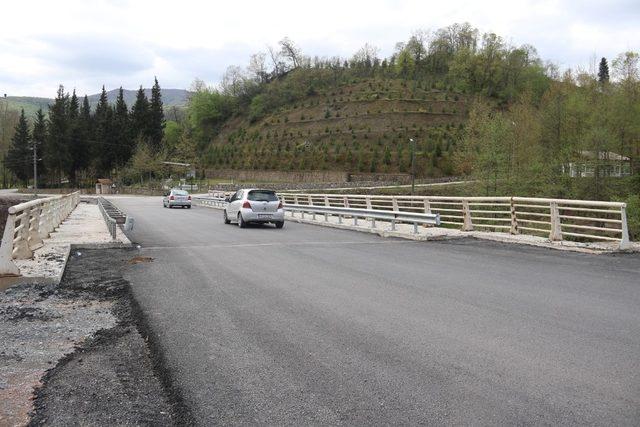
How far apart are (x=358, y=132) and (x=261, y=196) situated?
94.4 meters

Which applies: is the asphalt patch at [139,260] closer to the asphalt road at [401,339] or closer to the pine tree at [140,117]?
the asphalt road at [401,339]

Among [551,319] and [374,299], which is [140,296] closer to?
[374,299]

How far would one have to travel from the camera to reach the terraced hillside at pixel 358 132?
323 ft

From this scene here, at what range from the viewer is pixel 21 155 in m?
117

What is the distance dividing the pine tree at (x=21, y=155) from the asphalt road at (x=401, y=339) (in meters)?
121

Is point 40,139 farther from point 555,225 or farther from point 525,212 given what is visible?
point 555,225

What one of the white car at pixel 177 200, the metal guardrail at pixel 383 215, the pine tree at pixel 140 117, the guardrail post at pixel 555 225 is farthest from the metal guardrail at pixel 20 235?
the pine tree at pixel 140 117

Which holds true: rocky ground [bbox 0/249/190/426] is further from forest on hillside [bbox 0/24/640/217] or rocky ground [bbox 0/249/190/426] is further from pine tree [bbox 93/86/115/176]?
pine tree [bbox 93/86/115/176]

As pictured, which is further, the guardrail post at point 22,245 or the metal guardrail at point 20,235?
the guardrail post at point 22,245

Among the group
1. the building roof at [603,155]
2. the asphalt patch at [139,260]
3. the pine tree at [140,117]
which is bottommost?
the asphalt patch at [139,260]

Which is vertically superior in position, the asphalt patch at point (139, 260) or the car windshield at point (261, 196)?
the car windshield at point (261, 196)

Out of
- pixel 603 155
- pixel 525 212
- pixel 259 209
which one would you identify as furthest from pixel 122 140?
pixel 525 212

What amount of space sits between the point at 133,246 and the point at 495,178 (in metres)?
37.1

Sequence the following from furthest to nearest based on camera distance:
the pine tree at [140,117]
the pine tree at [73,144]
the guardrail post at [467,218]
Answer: the pine tree at [140,117] < the pine tree at [73,144] < the guardrail post at [467,218]
